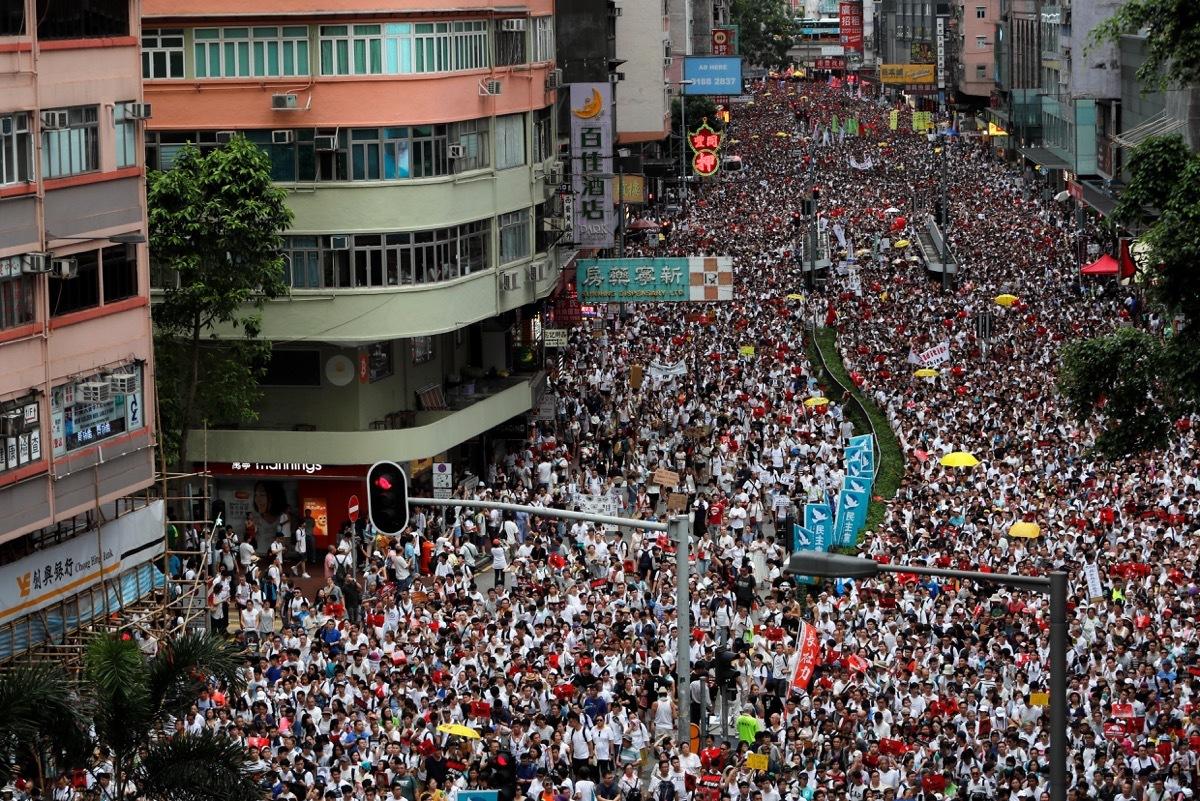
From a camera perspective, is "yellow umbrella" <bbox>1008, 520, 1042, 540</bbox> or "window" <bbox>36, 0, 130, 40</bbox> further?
"yellow umbrella" <bbox>1008, 520, 1042, 540</bbox>

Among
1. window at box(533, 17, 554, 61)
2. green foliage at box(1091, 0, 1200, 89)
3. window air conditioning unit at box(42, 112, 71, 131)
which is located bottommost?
window air conditioning unit at box(42, 112, 71, 131)

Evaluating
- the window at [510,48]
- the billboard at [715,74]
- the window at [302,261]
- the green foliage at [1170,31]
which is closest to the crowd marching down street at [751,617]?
the window at [302,261]

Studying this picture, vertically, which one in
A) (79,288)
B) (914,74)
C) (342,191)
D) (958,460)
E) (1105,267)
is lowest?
(958,460)

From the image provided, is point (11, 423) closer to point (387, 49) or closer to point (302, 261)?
point (302, 261)

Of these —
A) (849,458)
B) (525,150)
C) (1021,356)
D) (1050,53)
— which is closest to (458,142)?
(525,150)

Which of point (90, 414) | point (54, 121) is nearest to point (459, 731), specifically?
point (90, 414)

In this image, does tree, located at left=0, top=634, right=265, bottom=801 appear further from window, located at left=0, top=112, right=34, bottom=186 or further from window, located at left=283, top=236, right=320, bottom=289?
window, located at left=283, top=236, right=320, bottom=289

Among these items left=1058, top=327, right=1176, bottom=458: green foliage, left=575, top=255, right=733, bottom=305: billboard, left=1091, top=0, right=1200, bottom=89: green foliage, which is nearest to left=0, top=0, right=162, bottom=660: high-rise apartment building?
left=1058, top=327, right=1176, bottom=458: green foliage
